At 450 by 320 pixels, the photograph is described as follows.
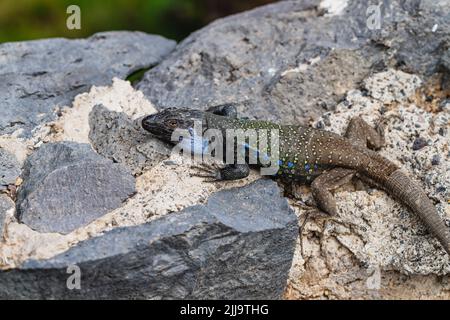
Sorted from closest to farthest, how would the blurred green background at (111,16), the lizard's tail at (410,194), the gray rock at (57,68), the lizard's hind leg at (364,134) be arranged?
1. the lizard's tail at (410,194)
2. the lizard's hind leg at (364,134)
3. the gray rock at (57,68)
4. the blurred green background at (111,16)

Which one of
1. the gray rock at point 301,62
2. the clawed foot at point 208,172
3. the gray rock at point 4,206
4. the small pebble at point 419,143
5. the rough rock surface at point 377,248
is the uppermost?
the gray rock at point 301,62

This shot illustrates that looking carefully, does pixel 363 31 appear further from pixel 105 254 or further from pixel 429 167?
pixel 105 254

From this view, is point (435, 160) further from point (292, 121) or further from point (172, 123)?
point (172, 123)

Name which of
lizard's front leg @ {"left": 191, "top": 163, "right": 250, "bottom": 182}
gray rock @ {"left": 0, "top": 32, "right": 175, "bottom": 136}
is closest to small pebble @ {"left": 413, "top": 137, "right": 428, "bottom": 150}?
lizard's front leg @ {"left": 191, "top": 163, "right": 250, "bottom": 182}

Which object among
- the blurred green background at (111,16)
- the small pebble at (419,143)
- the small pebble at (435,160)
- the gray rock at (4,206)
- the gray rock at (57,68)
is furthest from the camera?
the blurred green background at (111,16)

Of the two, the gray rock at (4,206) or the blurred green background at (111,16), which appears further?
the blurred green background at (111,16)

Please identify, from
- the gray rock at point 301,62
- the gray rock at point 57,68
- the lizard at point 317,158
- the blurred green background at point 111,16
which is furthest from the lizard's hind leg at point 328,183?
the blurred green background at point 111,16

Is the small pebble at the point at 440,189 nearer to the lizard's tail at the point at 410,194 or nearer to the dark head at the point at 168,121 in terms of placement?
the lizard's tail at the point at 410,194
